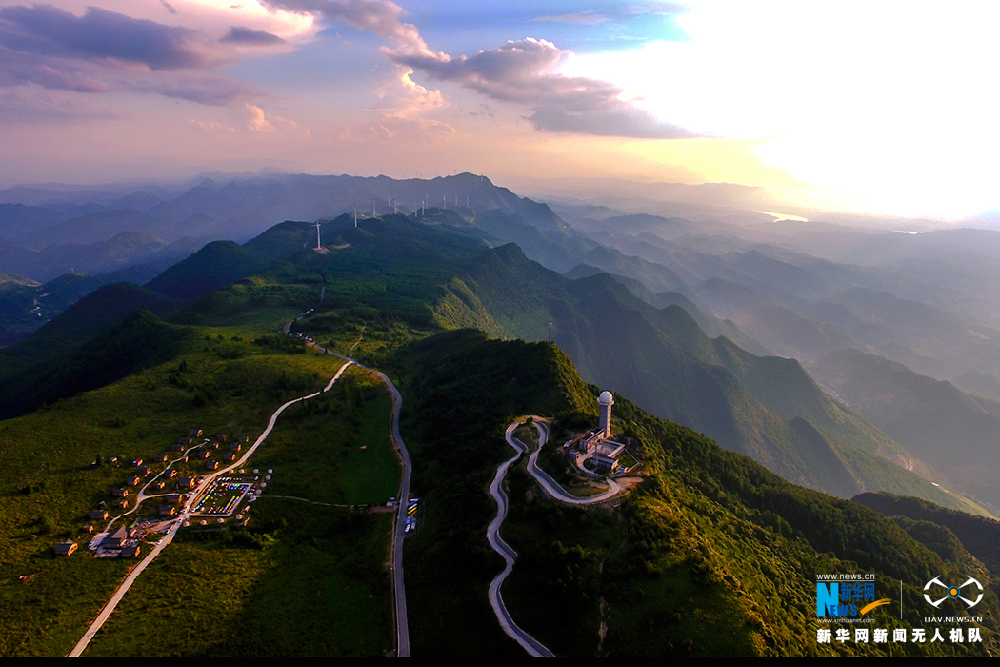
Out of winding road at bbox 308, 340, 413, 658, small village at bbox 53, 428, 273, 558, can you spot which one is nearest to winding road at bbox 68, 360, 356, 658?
small village at bbox 53, 428, 273, 558

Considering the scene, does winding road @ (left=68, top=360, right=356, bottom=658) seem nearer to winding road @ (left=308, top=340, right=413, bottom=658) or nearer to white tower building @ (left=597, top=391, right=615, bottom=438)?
winding road @ (left=308, top=340, right=413, bottom=658)

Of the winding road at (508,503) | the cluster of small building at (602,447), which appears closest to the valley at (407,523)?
the winding road at (508,503)

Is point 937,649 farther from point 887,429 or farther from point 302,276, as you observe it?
point 302,276

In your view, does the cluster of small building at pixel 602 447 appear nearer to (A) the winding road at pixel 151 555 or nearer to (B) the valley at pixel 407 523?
(B) the valley at pixel 407 523

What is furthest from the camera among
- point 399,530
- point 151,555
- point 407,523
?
point 407,523

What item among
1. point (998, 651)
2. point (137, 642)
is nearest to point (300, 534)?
point (137, 642)

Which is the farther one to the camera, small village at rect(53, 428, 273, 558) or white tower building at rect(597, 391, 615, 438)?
white tower building at rect(597, 391, 615, 438)

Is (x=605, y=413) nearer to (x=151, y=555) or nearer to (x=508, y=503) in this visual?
(x=508, y=503)

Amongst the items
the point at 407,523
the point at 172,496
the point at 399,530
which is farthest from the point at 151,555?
the point at 407,523
